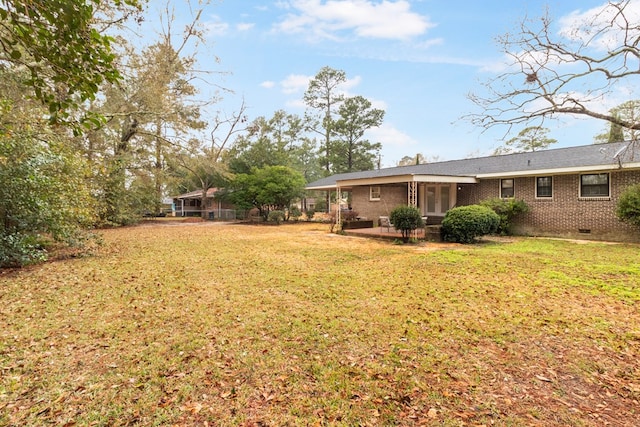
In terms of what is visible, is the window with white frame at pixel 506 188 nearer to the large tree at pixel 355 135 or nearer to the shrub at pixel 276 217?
the shrub at pixel 276 217

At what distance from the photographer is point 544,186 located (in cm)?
1387

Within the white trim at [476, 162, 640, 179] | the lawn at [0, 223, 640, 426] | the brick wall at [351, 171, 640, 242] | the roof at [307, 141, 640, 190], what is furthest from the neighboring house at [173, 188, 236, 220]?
the lawn at [0, 223, 640, 426]

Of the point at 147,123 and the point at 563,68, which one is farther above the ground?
the point at 147,123

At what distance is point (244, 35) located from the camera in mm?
12766

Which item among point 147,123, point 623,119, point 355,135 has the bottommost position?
point 623,119

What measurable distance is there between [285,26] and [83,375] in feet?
46.0

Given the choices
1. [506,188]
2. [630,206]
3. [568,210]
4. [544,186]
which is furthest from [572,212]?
[506,188]

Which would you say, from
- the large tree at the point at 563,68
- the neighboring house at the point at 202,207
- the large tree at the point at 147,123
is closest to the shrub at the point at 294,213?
the neighboring house at the point at 202,207

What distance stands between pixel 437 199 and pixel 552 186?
539cm

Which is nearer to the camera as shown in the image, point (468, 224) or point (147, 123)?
point (468, 224)

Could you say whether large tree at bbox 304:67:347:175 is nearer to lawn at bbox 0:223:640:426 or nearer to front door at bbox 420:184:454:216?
front door at bbox 420:184:454:216

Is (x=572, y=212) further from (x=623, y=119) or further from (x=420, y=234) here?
(x=623, y=119)

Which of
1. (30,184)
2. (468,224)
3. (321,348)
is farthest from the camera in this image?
(468,224)

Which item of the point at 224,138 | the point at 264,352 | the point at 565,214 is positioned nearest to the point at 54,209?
the point at 264,352
